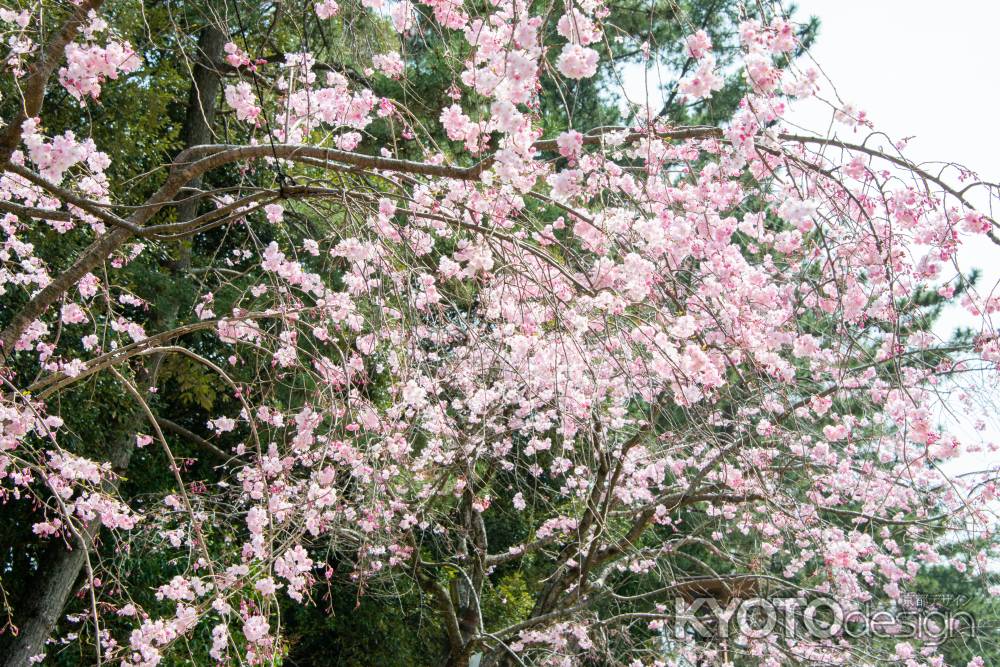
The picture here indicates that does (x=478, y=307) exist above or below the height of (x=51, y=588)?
above

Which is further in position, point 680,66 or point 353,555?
point 680,66

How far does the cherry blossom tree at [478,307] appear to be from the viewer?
2.24m

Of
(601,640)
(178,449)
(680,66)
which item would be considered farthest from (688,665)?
(680,66)

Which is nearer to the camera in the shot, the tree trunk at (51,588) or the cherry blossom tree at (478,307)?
the cherry blossom tree at (478,307)

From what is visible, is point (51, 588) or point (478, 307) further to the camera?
point (51, 588)

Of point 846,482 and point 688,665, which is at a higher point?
point 846,482

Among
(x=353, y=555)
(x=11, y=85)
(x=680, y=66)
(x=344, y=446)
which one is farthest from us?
(x=680, y=66)

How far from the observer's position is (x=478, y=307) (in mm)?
4195

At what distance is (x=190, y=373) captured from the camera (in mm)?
5852

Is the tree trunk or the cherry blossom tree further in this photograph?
the tree trunk

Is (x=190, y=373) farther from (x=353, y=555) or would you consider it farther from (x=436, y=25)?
(x=436, y=25)

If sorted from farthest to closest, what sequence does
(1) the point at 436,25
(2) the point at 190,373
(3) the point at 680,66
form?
(3) the point at 680,66
(2) the point at 190,373
(1) the point at 436,25

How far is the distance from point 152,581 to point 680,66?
20.8 ft

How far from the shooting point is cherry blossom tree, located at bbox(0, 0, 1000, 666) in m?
2.24
